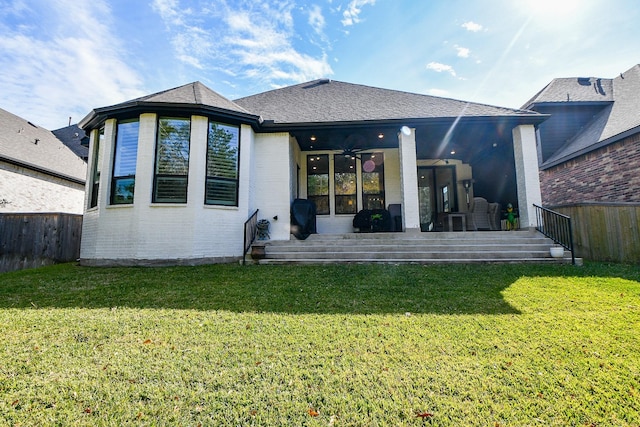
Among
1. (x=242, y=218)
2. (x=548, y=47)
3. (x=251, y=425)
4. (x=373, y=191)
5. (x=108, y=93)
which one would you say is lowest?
(x=251, y=425)

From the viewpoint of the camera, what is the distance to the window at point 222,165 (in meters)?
6.98

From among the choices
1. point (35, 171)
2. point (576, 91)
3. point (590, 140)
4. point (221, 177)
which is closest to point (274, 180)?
point (221, 177)

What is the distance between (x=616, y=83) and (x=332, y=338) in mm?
16778

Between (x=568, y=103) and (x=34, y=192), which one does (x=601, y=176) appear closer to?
(x=568, y=103)

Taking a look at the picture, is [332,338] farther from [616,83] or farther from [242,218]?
[616,83]

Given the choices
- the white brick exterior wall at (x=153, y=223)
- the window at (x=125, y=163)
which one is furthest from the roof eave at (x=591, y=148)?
the window at (x=125, y=163)

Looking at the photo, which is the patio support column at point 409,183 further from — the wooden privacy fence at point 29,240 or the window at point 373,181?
the wooden privacy fence at point 29,240

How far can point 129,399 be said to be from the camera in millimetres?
1759

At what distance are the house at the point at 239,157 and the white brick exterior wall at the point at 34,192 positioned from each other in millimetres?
4192

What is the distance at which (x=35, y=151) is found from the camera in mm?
11102

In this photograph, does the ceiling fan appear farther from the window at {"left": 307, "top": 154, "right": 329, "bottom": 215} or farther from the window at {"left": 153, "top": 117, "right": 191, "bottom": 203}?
the window at {"left": 153, "top": 117, "right": 191, "bottom": 203}

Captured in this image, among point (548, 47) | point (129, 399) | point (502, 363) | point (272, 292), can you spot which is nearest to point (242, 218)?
point (272, 292)

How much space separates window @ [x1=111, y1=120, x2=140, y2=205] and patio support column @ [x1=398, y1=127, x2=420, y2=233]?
22.6 feet

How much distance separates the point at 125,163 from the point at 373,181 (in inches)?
294
